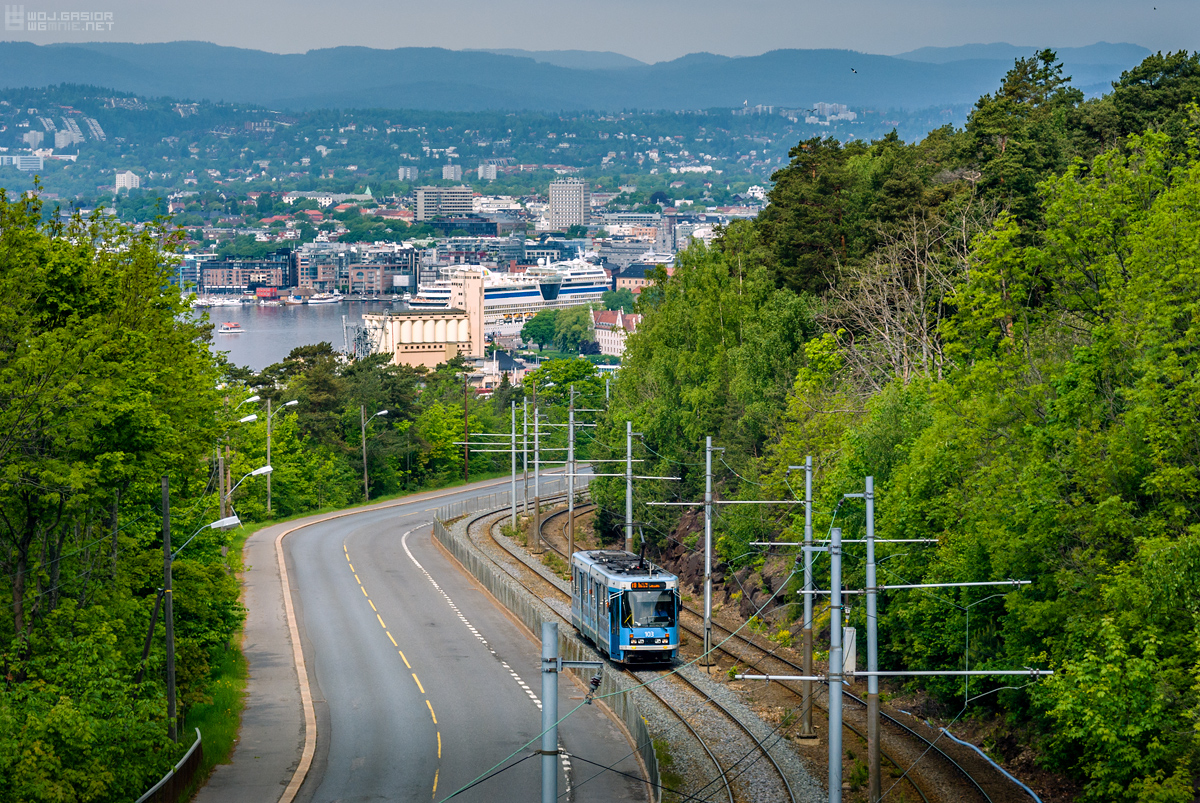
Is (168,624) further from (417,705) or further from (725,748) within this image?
(725,748)

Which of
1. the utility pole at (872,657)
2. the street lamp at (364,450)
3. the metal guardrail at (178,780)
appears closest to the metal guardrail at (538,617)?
the utility pole at (872,657)

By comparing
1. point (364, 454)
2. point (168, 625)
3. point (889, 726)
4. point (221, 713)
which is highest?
point (168, 625)

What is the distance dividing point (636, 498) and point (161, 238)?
2669 centimetres

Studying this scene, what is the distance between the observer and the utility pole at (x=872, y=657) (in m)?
20.2

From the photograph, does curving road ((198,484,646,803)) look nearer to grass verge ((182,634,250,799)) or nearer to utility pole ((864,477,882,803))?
grass verge ((182,634,250,799))

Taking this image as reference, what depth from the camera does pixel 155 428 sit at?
24484 mm

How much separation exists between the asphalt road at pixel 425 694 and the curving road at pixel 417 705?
4cm

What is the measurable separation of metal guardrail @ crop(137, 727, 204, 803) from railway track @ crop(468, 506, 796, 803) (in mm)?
9491

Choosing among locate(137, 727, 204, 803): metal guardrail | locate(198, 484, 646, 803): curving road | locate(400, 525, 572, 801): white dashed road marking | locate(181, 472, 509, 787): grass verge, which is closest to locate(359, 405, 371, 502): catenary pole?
locate(400, 525, 572, 801): white dashed road marking

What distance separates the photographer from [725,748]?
1068 inches

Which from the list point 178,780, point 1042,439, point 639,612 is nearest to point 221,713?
point 178,780

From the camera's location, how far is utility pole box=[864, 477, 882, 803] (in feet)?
66.1

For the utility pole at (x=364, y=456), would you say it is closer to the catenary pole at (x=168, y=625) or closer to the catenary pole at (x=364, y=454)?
the catenary pole at (x=364, y=454)

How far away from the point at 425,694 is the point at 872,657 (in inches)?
585
